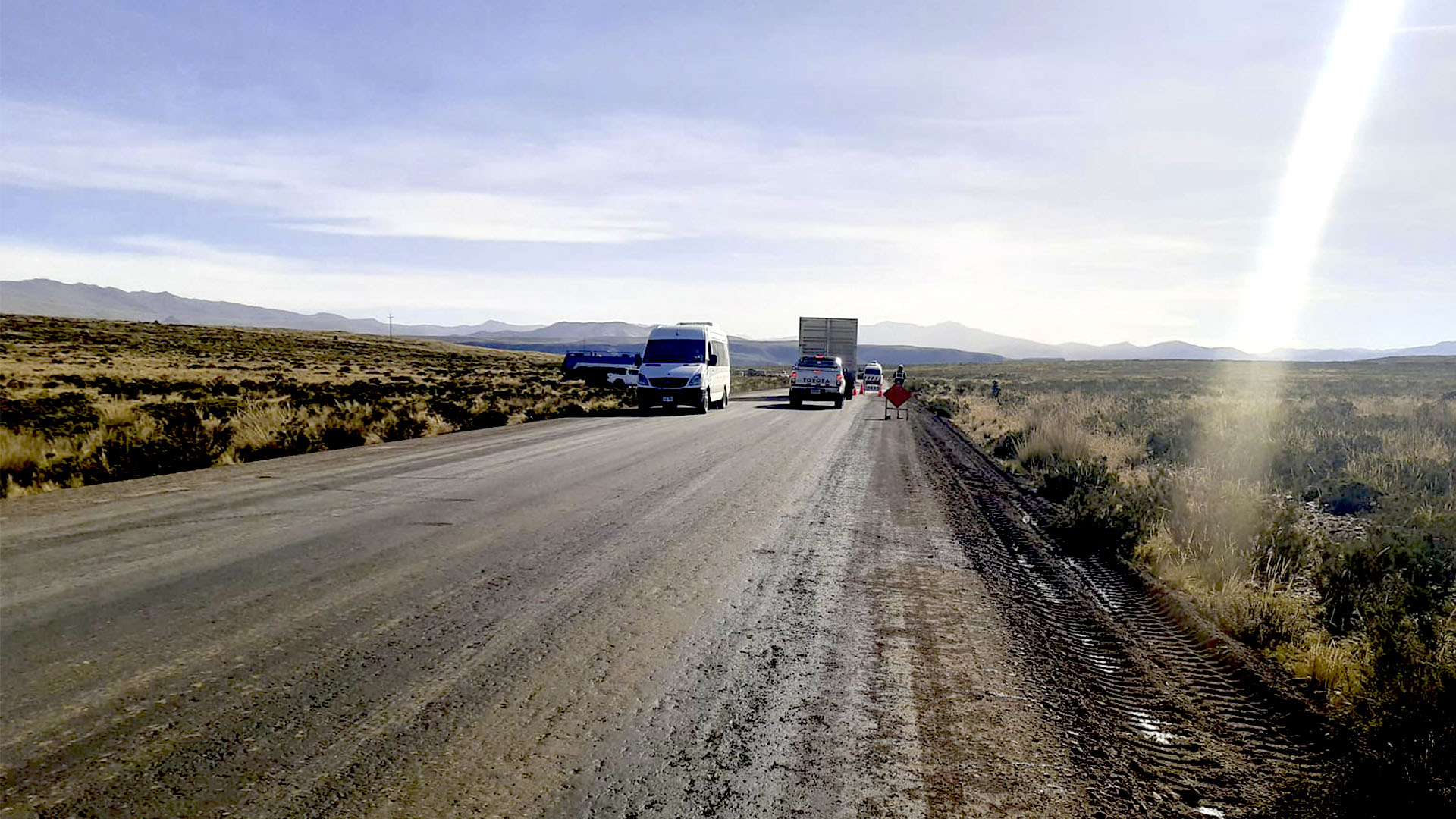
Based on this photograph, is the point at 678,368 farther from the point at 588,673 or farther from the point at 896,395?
the point at 588,673

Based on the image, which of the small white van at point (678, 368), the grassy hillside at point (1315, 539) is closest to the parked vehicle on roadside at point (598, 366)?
the small white van at point (678, 368)

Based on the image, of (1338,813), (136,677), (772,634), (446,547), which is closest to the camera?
(1338,813)

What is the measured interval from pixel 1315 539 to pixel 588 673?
7.38 meters

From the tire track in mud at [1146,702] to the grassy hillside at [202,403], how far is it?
1082cm

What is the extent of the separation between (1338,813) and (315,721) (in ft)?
13.6

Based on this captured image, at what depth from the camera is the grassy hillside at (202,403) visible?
11.3 m

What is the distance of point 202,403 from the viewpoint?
23203 millimetres

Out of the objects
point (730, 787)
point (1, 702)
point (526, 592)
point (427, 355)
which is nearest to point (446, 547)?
point (526, 592)

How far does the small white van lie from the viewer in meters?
25.6

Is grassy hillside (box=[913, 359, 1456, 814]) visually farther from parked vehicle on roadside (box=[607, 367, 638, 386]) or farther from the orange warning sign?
parked vehicle on roadside (box=[607, 367, 638, 386])

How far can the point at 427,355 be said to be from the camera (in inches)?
3718

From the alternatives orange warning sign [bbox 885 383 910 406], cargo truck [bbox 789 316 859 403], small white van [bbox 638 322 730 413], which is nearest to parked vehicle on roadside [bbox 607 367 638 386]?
cargo truck [bbox 789 316 859 403]

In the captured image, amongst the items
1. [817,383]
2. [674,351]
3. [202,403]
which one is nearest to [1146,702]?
[674,351]

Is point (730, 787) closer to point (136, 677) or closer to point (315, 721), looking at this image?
point (315, 721)
